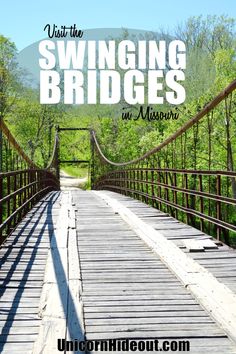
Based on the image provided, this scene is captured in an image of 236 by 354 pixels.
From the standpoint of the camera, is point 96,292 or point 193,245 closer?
point 96,292

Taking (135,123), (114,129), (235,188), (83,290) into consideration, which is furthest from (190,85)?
(83,290)

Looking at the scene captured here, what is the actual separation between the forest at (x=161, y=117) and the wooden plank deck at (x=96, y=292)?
32.0 feet

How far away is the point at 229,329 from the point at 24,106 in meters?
41.9

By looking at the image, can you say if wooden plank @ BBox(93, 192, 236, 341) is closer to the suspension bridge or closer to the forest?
the suspension bridge

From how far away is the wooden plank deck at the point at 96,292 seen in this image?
3775mm

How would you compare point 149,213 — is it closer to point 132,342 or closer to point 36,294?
point 36,294

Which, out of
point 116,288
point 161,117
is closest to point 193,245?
point 116,288

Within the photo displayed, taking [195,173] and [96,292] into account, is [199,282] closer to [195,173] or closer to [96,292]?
[96,292]

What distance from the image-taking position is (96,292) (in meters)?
4.88

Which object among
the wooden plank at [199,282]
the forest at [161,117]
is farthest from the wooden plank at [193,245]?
the forest at [161,117]

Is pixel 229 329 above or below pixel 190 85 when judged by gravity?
below

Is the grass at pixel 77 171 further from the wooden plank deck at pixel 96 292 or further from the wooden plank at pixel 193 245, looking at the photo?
the wooden plank at pixel 193 245

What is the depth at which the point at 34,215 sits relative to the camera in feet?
36.6

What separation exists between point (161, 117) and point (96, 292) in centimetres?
3174
